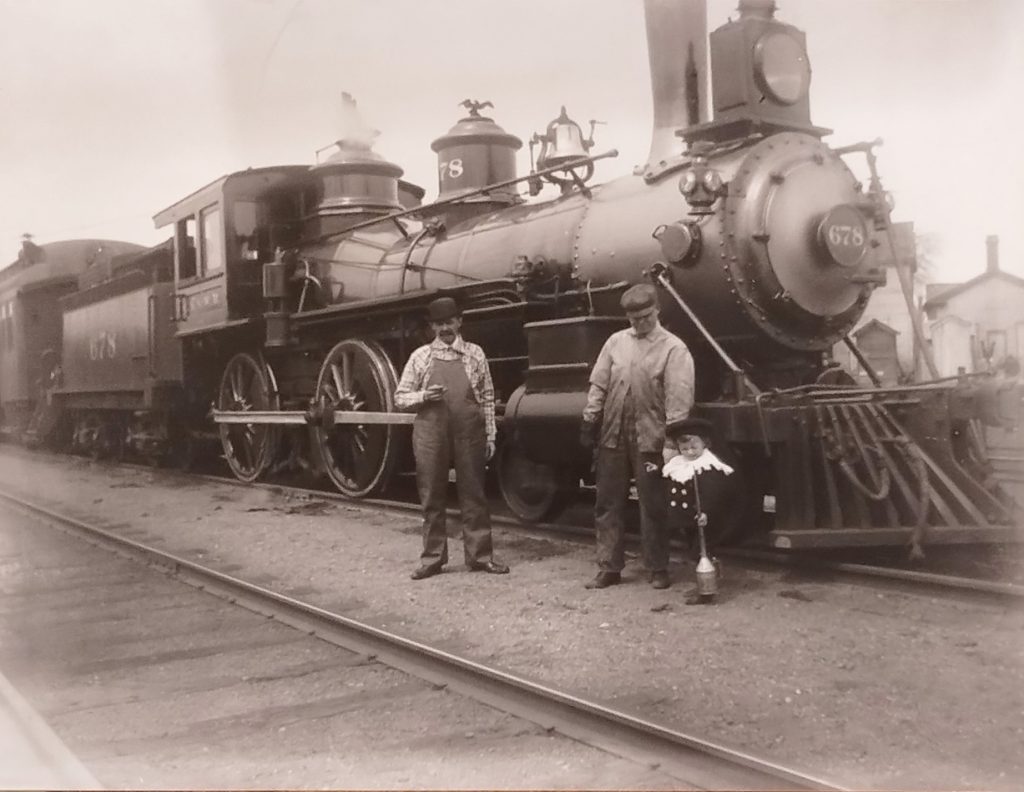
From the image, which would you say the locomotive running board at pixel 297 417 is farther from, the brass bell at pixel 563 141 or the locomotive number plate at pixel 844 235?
the locomotive number plate at pixel 844 235

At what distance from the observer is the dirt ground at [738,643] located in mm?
3004

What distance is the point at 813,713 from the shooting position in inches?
128

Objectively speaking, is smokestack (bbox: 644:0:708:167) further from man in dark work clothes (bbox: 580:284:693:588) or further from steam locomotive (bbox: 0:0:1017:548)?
man in dark work clothes (bbox: 580:284:693:588)

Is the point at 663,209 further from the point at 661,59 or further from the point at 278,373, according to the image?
the point at 278,373

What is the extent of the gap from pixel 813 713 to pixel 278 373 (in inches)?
297

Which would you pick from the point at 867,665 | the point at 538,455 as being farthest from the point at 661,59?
the point at 867,665

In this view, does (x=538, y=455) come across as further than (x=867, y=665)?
Yes

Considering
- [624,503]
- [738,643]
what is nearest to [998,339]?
[624,503]

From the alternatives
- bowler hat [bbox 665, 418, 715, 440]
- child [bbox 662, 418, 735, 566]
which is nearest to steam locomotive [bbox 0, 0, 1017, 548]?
child [bbox 662, 418, 735, 566]

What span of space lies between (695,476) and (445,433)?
1551 millimetres

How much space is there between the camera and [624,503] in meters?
5.27

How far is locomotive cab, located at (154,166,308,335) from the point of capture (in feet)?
32.1

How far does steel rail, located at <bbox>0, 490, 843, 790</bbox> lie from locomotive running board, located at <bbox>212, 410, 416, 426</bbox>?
2072 millimetres

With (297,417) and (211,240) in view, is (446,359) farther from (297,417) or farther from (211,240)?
(211,240)
